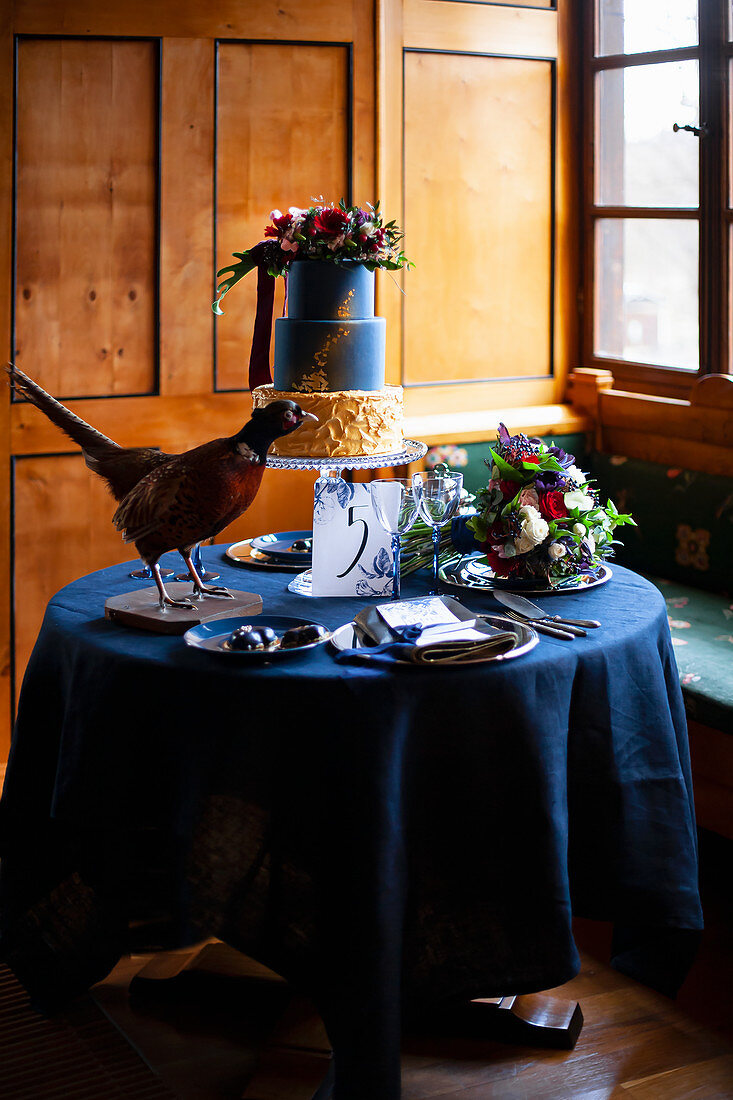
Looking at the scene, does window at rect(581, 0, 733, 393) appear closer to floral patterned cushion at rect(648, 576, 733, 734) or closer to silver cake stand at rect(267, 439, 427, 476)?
floral patterned cushion at rect(648, 576, 733, 734)

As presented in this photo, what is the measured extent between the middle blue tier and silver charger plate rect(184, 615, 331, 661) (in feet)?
1.99

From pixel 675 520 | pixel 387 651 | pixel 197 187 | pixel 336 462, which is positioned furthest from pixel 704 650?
A: pixel 197 187

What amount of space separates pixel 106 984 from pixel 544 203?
276 cm

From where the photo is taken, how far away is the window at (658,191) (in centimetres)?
328

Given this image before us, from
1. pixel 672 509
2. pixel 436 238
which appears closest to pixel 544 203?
pixel 436 238

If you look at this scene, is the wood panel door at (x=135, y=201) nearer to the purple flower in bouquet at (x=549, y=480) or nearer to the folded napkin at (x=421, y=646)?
the purple flower in bouquet at (x=549, y=480)

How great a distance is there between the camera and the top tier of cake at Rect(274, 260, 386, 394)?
224 cm

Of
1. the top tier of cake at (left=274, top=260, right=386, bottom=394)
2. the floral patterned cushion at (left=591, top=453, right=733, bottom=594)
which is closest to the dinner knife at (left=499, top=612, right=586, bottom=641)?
the top tier of cake at (left=274, top=260, right=386, bottom=394)

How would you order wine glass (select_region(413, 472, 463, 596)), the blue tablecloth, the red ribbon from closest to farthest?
the blue tablecloth
wine glass (select_region(413, 472, 463, 596))
the red ribbon

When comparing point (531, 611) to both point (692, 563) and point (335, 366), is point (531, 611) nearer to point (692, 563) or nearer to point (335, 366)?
point (335, 366)

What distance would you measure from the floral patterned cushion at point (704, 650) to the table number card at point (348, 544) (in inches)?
35.5

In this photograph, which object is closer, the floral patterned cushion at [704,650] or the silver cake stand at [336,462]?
the silver cake stand at [336,462]

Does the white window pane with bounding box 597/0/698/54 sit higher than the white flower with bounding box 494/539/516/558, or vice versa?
the white window pane with bounding box 597/0/698/54

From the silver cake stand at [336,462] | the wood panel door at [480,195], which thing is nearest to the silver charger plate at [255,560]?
the silver cake stand at [336,462]
